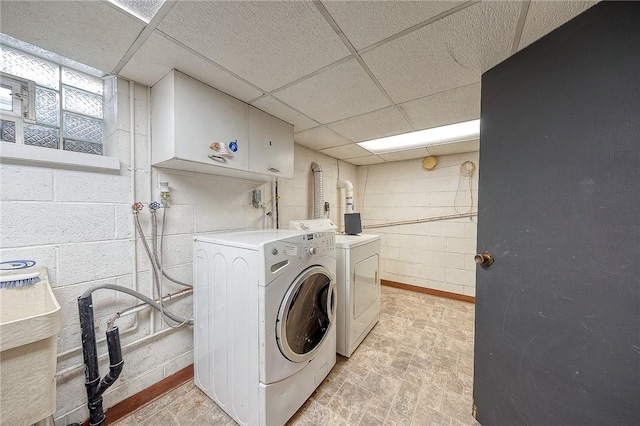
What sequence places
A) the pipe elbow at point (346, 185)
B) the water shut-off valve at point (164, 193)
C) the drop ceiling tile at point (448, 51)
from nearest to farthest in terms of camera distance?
the drop ceiling tile at point (448, 51) < the water shut-off valve at point (164, 193) < the pipe elbow at point (346, 185)

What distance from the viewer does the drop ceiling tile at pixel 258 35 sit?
90cm

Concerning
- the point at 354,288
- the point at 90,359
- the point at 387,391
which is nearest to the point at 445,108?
the point at 354,288

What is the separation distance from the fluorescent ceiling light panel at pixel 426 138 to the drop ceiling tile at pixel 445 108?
18 centimetres

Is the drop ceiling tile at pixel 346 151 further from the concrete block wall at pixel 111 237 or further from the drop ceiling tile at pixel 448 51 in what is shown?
the concrete block wall at pixel 111 237

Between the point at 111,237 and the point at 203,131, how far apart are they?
0.85 meters

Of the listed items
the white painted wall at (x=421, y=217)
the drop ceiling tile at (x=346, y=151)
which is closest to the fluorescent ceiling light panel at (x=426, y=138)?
the drop ceiling tile at (x=346, y=151)

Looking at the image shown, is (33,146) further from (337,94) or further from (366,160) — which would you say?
(366,160)

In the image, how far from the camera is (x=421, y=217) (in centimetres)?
337

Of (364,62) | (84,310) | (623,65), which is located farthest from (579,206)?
(84,310)

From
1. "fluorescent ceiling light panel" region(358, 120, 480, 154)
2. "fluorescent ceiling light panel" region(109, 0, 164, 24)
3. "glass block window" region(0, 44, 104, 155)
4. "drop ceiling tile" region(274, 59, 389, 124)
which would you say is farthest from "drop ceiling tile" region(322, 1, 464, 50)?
"glass block window" region(0, 44, 104, 155)

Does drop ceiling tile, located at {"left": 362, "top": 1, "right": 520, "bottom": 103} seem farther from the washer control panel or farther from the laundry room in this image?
the washer control panel

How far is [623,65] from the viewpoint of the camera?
2.43 ft

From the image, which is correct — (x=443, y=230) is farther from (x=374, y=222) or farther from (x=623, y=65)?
(x=623, y=65)

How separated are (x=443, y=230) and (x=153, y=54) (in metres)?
3.58
